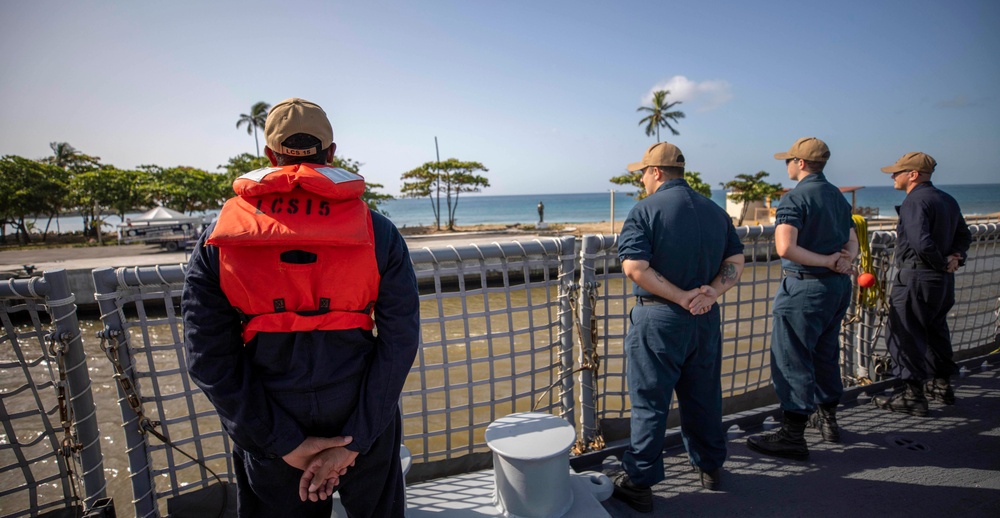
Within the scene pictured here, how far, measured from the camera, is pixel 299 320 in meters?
1.26

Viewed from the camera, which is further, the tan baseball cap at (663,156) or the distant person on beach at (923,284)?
the distant person on beach at (923,284)

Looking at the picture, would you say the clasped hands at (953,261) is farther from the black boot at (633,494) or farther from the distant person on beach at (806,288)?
the black boot at (633,494)

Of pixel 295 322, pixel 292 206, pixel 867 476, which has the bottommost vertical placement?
pixel 867 476

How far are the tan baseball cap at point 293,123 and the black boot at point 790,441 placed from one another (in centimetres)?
282

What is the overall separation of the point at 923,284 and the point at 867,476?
1576 millimetres

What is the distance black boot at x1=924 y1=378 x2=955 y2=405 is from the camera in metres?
3.30

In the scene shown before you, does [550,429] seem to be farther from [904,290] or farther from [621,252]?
[904,290]

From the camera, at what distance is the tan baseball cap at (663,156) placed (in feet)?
7.24

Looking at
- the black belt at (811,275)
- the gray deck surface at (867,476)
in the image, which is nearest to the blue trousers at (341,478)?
the gray deck surface at (867,476)

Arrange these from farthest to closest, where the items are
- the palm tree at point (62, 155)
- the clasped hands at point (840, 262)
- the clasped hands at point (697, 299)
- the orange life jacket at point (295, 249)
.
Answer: the palm tree at point (62, 155) < the clasped hands at point (840, 262) < the clasped hands at point (697, 299) < the orange life jacket at point (295, 249)

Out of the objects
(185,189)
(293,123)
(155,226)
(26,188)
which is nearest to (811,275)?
(293,123)

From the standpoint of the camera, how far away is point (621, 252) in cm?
216

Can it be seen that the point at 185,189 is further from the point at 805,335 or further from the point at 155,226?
the point at 805,335

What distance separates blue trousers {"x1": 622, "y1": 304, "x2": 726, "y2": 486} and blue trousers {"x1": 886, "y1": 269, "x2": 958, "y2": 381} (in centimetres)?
201
